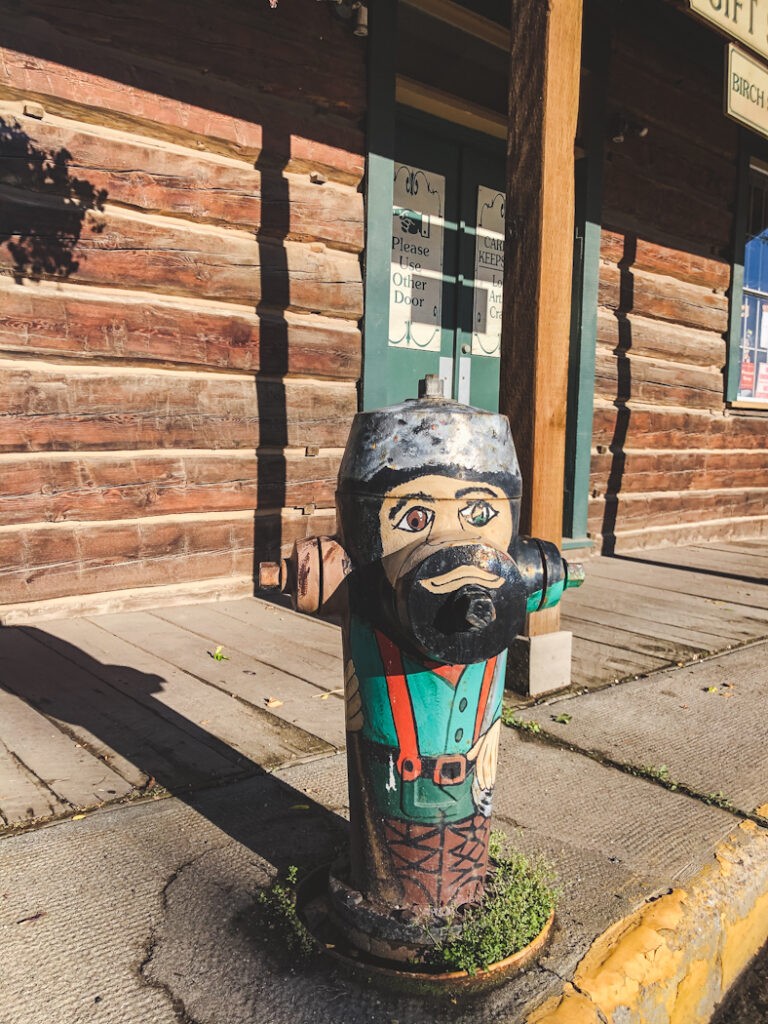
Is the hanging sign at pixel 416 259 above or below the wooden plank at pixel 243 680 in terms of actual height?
above

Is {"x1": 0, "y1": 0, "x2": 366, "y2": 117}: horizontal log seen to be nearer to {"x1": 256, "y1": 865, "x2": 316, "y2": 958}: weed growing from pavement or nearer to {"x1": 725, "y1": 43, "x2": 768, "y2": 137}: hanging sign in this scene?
{"x1": 725, "y1": 43, "x2": 768, "y2": 137}: hanging sign

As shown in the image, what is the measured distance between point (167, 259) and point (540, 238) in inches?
86.3

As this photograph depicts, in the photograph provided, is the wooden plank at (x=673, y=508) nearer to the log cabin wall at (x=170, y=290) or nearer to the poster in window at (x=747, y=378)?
the poster in window at (x=747, y=378)

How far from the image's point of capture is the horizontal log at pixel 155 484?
13.2 feet

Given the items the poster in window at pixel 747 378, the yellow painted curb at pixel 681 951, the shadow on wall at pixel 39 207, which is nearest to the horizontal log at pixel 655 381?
the poster in window at pixel 747 378

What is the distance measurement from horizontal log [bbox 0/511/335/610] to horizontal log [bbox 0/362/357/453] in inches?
17.3

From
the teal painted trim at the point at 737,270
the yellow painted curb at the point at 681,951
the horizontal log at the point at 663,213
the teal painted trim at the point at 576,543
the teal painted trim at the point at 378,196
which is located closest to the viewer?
the yellow painted curb at the point at 681,951

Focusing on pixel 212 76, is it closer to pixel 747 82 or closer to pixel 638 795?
pixel 747 82

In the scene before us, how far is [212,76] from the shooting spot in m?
4.41

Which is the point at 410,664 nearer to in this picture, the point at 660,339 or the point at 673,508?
the point at 660,339

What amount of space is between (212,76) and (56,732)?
11.8 ft

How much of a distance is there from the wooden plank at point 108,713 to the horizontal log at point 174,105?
2.68m

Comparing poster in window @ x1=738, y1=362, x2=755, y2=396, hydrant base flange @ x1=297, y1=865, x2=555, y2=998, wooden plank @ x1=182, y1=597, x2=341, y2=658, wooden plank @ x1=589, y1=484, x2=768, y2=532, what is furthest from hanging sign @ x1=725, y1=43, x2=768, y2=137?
poster in window @ x1=738, y1=362, x2=755, y2=396

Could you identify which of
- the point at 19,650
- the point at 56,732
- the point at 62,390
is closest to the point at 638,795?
the point at 56,732
